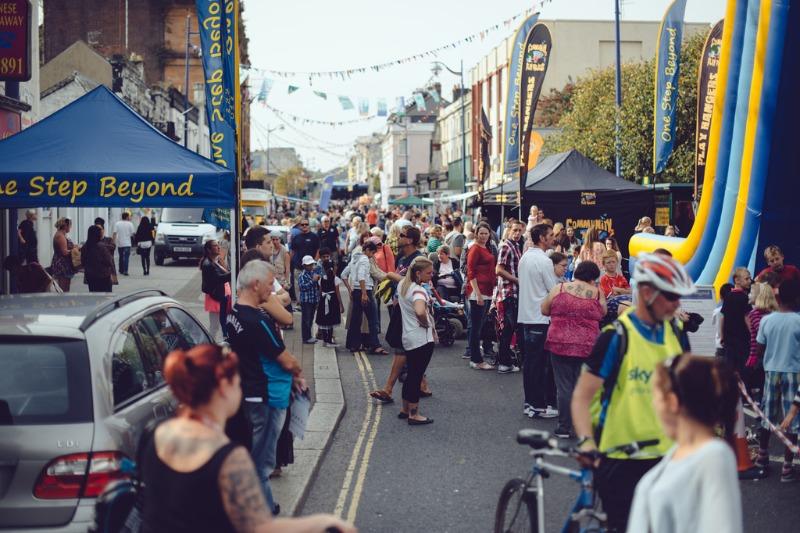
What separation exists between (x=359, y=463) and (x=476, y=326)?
4.84 meters

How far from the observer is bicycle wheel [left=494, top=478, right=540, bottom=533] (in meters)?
4.95

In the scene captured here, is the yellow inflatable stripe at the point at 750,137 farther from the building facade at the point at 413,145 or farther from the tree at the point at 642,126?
the building facade at the point at 413,145

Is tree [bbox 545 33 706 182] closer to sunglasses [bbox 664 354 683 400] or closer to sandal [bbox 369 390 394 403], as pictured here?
sandal [bbox 369 390 394 403]

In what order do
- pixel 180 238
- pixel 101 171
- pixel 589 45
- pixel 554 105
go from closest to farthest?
1. pixel 101 171
2. pixel 180 238
3. pixel 554 105
4. pixel 589 45

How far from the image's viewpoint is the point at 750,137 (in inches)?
465

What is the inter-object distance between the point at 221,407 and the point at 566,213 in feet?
58.8

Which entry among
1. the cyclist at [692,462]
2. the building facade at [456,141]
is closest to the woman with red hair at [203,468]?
A: the cyclist at [692,462]

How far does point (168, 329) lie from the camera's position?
639 cm

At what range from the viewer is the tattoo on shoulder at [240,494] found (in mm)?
3174

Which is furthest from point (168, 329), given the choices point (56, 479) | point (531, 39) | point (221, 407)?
point (531, 39)

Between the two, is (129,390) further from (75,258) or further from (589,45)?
(589,45)

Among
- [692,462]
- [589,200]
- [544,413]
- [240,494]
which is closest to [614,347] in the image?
[692,462]

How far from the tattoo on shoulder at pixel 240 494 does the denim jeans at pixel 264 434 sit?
312 cm

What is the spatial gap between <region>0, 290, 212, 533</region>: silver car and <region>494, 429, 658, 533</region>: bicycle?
203 cm
